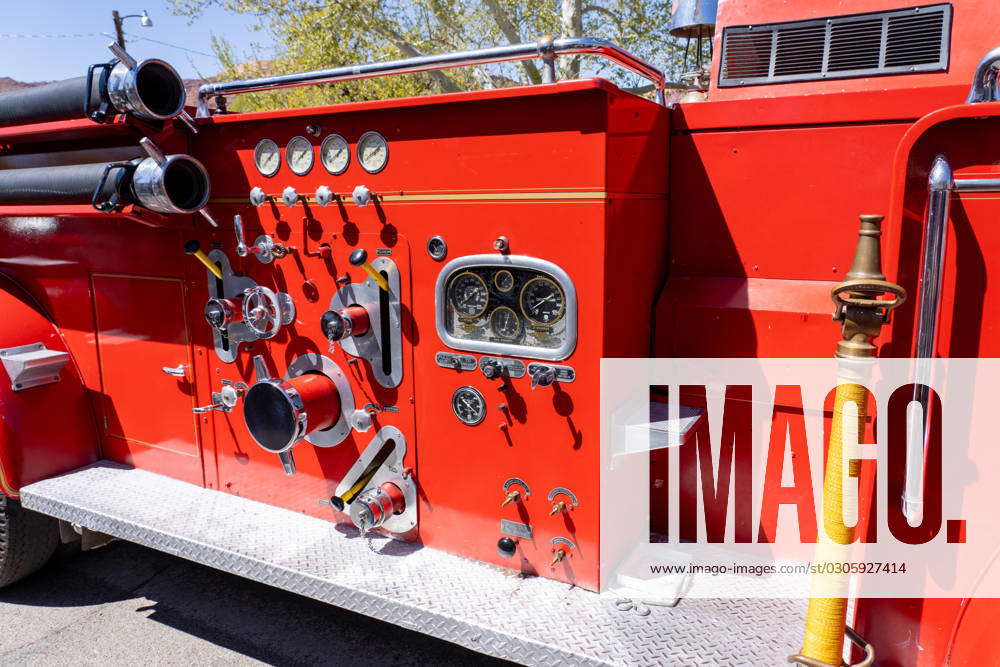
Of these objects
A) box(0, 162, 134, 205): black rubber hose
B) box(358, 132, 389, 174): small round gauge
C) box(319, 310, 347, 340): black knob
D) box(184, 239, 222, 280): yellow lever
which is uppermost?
box(358, 132, 389, 174): small round gauge

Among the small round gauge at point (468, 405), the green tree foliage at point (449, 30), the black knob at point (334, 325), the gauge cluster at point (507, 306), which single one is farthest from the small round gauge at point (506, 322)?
the green tree foliage at point (449, 30)

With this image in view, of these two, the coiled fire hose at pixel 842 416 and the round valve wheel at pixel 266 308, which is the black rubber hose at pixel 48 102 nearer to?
the round valve wheel at pixel 266 308

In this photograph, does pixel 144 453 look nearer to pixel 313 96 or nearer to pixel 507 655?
pixel 507 655

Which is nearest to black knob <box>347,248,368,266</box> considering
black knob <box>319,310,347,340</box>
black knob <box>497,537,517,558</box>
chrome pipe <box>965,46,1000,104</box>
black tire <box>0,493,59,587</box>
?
black knob <box>319,310,347,340</box>

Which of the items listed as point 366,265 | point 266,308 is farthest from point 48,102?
point 366,265

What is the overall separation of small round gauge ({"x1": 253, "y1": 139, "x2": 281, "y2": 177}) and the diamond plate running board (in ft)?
4.91

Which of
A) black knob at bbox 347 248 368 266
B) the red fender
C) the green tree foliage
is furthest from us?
the green tree foliage

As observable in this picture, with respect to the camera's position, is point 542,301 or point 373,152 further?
point 373,152

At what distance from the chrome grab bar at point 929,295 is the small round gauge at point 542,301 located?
1.03 metres

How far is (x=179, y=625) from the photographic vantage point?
3408mm

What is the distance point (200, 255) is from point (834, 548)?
2562 millimetres

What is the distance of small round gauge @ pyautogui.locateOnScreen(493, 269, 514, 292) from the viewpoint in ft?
8.02

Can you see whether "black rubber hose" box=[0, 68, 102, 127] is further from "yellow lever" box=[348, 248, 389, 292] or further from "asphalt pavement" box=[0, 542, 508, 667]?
"asphalt pavement" box=[0, 542, 508, 667]

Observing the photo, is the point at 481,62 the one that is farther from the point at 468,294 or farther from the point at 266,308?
the point at 266,308
